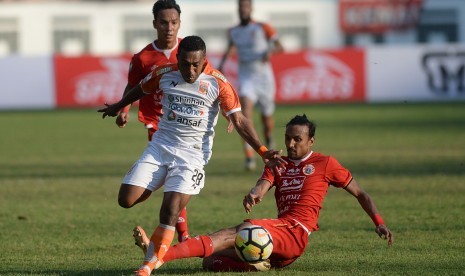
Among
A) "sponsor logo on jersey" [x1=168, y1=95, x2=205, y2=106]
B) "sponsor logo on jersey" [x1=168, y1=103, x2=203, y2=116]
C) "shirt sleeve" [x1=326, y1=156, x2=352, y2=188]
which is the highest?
"sponsor logo on jersey" [x1=168, y1=95, x2=205, y2=106]

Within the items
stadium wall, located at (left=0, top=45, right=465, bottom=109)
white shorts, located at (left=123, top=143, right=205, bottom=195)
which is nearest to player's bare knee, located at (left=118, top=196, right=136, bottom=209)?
white shorts, located at (left=123, top=143, right=205, bottom=195)

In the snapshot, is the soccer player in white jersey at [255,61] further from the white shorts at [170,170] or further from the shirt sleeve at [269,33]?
the white shorts at [170,170]

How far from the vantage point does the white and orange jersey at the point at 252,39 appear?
17.9 metres

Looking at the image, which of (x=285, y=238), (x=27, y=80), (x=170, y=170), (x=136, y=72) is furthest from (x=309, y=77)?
(x=285, y=238)

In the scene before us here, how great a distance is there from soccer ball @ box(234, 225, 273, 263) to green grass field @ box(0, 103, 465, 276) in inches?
7.9

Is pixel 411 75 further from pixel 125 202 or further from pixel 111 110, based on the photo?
pixel 125 202

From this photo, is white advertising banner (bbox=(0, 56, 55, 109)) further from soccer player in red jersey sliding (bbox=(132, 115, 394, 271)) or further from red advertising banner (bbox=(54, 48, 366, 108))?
soccer player in red jersey sliding (bbox=(132, 115, 394, 271))

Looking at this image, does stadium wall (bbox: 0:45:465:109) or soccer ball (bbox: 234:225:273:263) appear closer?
soccer ball (bbox: 234:225:273:263)

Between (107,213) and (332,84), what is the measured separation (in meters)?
23.9

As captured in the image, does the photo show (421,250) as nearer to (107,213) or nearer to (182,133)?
(182,133)

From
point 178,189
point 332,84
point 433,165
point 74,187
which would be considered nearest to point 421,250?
point 178,189

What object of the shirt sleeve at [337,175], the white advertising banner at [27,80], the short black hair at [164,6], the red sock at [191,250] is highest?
the short black hair at [164,6]

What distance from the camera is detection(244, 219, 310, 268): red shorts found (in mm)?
8375

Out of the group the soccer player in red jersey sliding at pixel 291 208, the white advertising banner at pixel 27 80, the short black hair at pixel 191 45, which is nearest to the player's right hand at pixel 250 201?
the soccer player in red jersey sliding at pixel 291 208
